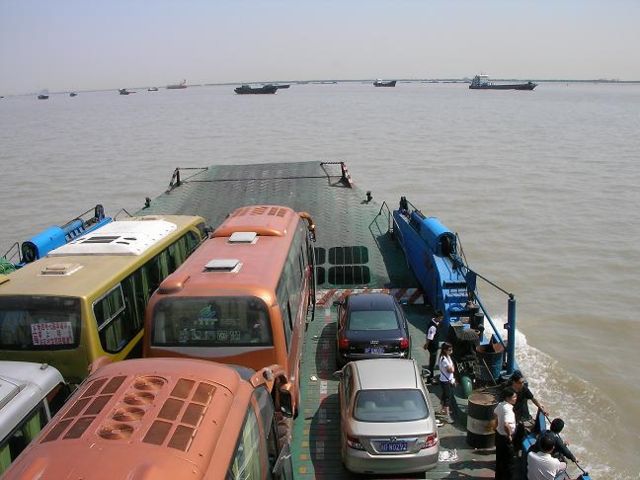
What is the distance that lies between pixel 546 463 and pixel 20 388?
251 inches

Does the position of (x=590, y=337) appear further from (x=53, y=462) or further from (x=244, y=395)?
(x=53, y=462)

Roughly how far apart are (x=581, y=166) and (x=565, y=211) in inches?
543

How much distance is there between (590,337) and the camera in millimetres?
20016

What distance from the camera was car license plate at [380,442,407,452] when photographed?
820 centimetres

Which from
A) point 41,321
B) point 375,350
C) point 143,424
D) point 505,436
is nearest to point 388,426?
point 505,436

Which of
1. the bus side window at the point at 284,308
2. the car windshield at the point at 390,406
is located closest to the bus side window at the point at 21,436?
the bus side window at the point at 284,308

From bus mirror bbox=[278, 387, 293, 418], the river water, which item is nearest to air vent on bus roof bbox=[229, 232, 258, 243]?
bus mirror bbox=[278, 387, 293, 418]

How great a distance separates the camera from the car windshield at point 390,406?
847 cm

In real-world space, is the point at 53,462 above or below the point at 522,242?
above

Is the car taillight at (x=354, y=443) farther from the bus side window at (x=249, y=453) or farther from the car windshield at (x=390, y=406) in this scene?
the bus side window at (x=249, y=453)

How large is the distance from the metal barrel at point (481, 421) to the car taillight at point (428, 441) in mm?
1190

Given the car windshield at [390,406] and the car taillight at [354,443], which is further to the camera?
the car windshield at [390,406]

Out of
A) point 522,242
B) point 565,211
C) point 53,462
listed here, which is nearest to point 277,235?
point 53,462

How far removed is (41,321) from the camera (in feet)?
28.7
